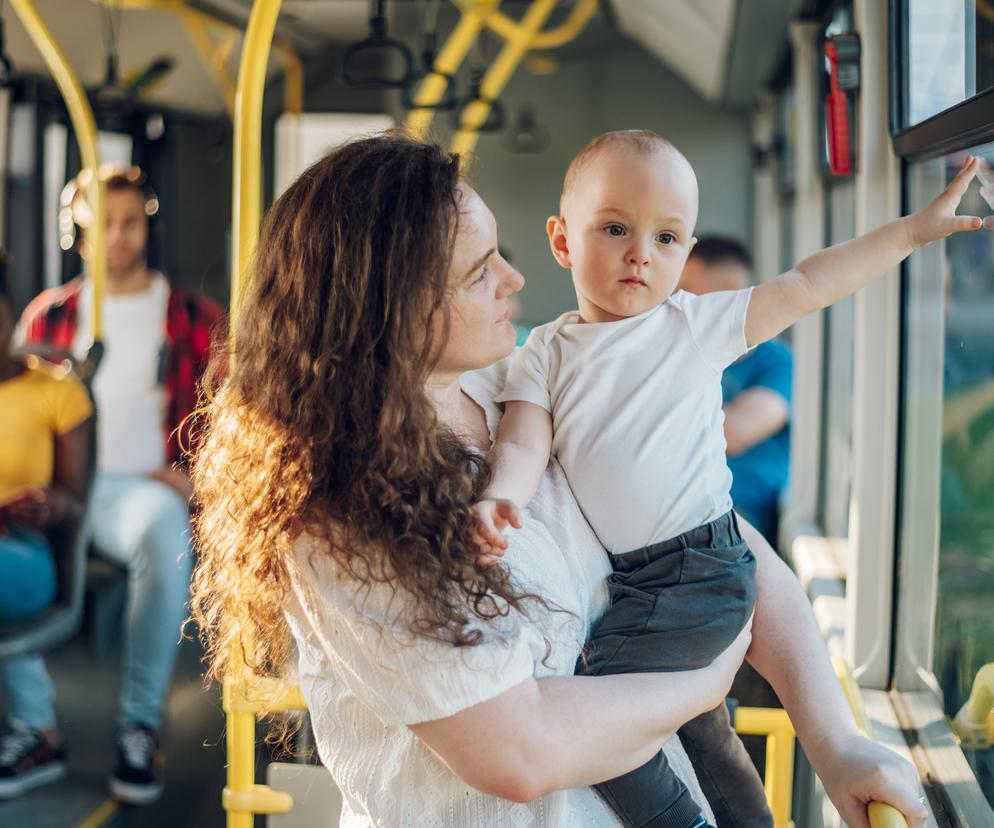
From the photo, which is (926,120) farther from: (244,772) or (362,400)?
(244,772)

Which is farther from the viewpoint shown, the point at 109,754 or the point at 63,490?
the point at 109,754

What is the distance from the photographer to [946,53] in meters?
1.86

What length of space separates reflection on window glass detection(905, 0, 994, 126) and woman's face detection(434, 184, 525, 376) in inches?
26.2

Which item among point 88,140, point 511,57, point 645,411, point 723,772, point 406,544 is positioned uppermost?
point 511,57

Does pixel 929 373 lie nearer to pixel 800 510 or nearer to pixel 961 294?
pixel 961 294

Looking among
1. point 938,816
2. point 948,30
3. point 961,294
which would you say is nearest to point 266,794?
point 938,816

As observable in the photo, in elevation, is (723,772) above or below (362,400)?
below

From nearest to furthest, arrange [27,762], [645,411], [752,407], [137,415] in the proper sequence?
[645,411] < [27,762] < [752,407] < [137,415]

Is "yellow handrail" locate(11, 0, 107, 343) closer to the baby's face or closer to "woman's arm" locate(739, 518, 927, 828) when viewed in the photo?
the baby's face

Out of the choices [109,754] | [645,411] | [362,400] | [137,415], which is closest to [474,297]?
[362,400]

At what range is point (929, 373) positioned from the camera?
2240mm

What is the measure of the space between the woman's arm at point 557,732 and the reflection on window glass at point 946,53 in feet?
2.80

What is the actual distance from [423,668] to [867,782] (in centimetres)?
51

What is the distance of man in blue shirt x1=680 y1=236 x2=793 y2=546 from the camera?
3.70 m
